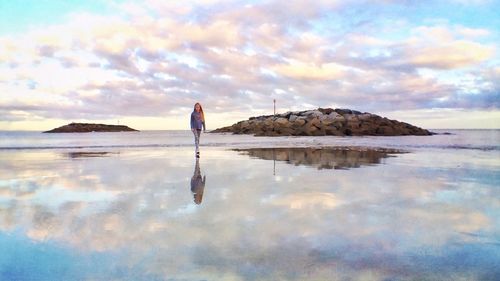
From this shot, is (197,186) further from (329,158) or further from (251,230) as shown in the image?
(329,158)

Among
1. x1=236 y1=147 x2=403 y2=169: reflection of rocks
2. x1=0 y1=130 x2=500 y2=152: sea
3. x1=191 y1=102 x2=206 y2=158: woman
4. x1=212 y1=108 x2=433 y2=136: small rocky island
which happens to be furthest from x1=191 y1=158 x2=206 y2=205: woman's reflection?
x1=212 y1=108 x2=433 y2=136: small rocky island

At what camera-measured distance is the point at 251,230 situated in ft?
17.1

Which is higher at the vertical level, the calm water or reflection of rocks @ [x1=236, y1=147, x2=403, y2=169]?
reflection of rocks @ [x1=236, y1=147, x2=403, y2=169]

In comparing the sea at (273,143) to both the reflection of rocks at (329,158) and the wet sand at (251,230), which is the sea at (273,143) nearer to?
the reflection of rocks at (329,158)

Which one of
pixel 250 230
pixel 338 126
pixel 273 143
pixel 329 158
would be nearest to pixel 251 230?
pixel 250 230

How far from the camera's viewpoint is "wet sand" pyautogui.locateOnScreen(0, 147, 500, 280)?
3824 millimetres

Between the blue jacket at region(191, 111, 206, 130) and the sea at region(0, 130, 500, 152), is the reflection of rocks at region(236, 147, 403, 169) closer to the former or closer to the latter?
the blue jacket at region(191, 111, 206, 130)

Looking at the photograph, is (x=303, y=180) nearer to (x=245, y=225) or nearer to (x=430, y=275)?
(x=245, y=225)

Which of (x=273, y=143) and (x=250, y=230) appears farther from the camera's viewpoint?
(x=273, y=143)

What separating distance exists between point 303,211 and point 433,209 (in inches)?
88.6

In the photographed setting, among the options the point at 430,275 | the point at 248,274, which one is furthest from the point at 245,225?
the point at 430,275

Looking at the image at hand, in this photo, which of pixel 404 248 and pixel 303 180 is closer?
pixel 404 248

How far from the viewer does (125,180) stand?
33.6 ft

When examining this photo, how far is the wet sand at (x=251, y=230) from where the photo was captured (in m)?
→ 3.82
